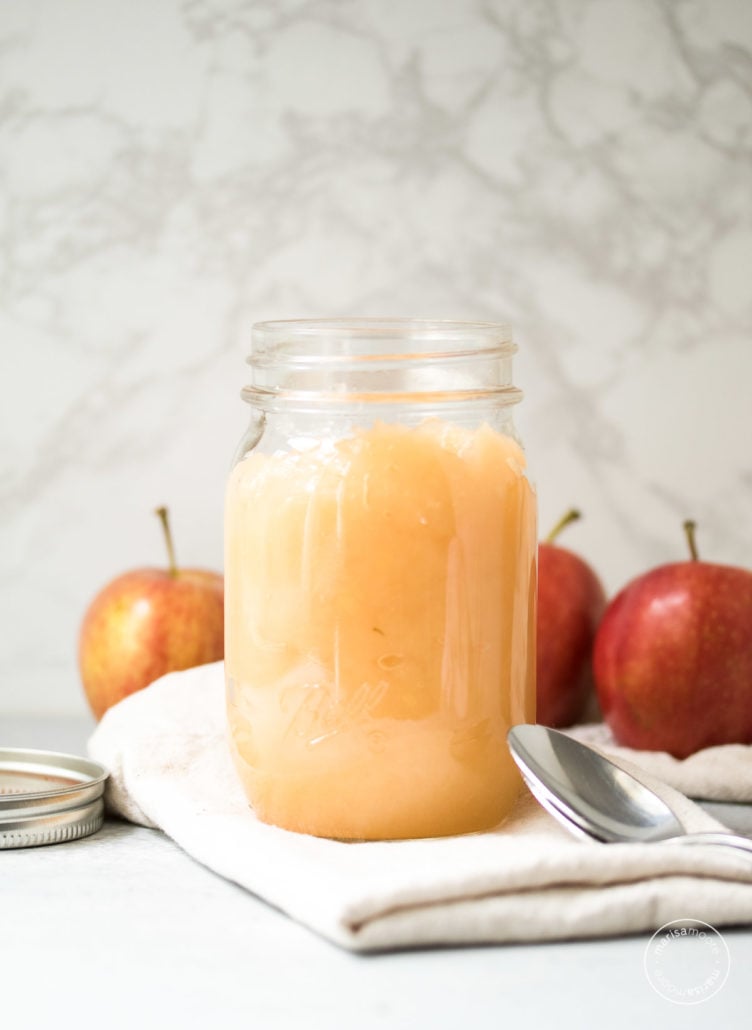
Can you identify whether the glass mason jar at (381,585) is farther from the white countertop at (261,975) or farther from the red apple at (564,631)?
the red apple at (564,631)

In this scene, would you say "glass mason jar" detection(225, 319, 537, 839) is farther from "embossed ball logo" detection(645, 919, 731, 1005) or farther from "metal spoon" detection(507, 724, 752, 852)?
"embossed ball logo" detection(645, 919, 731, 1005)

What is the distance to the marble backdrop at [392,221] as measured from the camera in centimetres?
120

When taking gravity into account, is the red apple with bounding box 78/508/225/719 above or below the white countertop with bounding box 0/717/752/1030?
above

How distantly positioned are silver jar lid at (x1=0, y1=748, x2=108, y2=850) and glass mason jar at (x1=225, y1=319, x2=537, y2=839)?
10 centimetres

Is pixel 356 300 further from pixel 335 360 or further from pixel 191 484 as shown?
pixel 335 360

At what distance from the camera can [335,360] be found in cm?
75

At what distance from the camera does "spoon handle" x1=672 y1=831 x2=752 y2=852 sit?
66 cm

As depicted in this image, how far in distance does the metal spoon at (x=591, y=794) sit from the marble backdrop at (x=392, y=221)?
0.53 metres

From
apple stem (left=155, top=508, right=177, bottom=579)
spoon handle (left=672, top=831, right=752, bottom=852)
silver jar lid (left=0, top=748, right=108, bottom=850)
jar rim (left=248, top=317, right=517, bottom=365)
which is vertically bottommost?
silver jar lid (left=0, top=748, right=108, bottom=850)

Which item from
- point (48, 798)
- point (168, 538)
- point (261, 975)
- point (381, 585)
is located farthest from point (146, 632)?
point (261, 975)

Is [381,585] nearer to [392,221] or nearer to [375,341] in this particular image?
[375,341]

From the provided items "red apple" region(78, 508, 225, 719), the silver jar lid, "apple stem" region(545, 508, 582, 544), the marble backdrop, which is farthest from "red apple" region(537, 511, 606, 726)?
the silver jar lid

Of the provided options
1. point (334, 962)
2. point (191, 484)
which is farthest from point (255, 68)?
point (334, 962)

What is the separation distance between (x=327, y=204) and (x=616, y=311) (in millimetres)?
283
